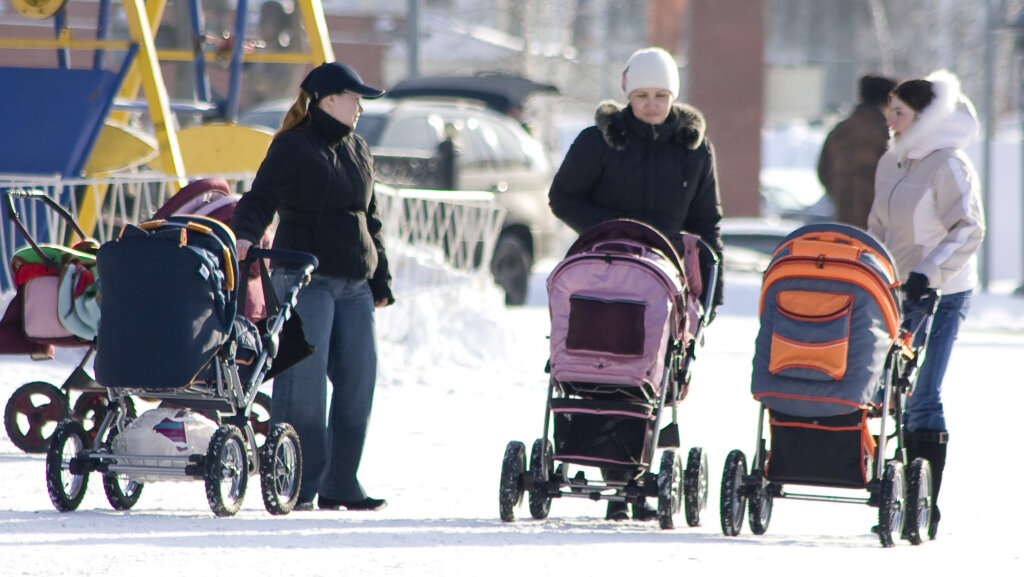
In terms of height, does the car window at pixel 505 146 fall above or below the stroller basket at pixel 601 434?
above

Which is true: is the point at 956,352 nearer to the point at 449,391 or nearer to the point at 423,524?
the point at 449,391

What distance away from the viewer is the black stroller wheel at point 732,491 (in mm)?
6078

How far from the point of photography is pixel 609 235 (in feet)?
20.9

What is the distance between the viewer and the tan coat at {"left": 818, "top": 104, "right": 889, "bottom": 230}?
390 inches

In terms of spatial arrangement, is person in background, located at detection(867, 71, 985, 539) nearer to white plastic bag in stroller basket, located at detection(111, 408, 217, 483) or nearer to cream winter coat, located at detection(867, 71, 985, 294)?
cream winter coat, located at detection(867, 71, 985, 294)

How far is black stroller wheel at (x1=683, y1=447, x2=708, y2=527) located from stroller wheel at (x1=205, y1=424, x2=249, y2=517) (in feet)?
5.12

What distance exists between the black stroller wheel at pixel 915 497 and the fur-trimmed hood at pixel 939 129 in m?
1.21

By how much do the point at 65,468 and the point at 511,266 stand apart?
9.52m

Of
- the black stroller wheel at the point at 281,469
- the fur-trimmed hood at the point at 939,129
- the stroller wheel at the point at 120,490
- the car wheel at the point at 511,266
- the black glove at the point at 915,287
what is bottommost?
the stroller wheel at the point at 120,490

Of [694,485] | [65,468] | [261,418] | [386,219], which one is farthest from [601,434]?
[386,219]

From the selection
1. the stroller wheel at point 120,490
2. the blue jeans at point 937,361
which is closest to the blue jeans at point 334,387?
the stroller wheel at point 120,490

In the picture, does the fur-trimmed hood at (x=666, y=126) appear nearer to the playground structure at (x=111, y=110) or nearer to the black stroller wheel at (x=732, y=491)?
the black stroller wheel at (x=732, y=491)

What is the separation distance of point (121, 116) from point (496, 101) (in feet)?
20.0

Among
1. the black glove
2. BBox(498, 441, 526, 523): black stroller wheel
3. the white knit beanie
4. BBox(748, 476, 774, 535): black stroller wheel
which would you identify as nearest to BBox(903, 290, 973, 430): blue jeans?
the black glove
